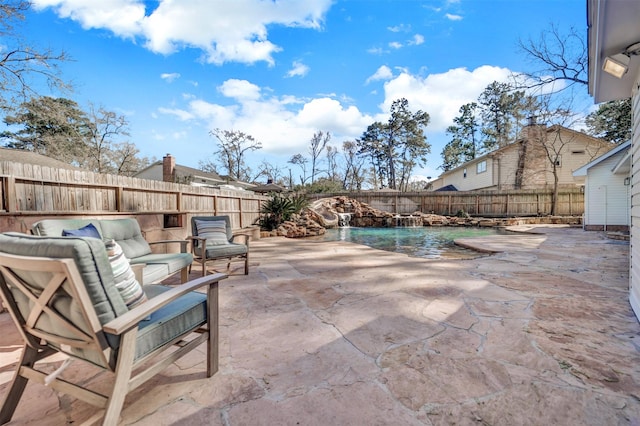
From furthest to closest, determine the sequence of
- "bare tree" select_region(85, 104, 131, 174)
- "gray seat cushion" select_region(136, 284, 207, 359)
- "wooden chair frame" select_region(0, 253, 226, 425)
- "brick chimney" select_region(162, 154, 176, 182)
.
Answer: "brick chimney" select_region(162, 154, 176, 182) < "bare tree" select_region(85, 104, 131, 174) < "gray seat cushion" select_region(136, 284, 207, 359) < "wooden chair frame" select_region(0, 253, 226, 425)

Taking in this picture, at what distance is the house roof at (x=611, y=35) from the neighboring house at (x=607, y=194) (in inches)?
305

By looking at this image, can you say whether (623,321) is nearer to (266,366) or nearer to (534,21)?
(266,366)

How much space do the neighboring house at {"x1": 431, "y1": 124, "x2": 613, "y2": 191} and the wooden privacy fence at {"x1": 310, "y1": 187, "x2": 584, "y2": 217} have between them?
1821mm

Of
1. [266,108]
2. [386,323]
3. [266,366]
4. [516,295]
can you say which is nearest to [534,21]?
[516,295]

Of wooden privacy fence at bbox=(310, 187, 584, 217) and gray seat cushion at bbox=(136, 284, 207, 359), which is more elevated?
wooden privacy fence at bbox=(310, 187, 584, 217)

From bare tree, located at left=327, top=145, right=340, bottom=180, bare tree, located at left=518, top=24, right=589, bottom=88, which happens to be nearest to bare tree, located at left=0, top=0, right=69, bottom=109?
bare tree, located at left=518, top=24, right=589, bottom=88

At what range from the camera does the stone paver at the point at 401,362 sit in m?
1.29

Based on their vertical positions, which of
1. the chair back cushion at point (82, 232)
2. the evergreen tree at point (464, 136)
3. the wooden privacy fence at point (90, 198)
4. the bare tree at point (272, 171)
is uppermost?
the evergreen tree at point (464, 136)

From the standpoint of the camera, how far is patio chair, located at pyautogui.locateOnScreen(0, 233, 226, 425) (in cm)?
101

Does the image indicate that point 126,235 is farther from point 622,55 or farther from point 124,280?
point 622,55

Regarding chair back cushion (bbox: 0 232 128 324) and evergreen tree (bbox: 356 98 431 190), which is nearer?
chair back cushion (bbox: 0 232 128 324)

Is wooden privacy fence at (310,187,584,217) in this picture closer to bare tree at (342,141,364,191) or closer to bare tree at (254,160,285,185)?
bare tree at (342,141,364,191)

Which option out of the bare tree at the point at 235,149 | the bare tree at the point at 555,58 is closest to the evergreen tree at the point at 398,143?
the bare tree at the point at 235,149

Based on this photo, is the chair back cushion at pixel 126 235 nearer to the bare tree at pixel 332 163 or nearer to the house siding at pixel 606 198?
the house siding at pixel 606 198
